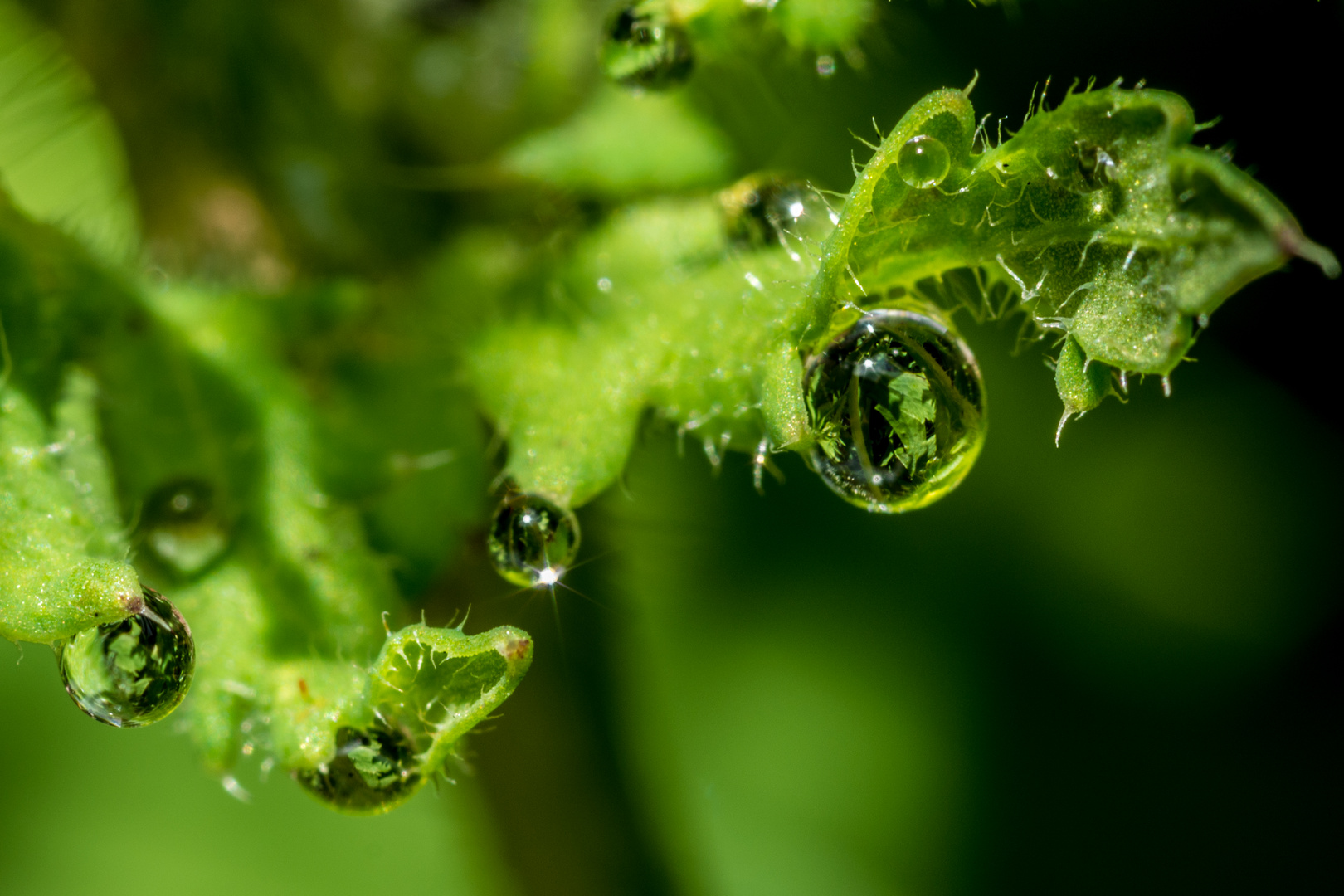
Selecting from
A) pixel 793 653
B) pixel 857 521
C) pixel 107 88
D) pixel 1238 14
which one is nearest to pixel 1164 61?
pixel 1238 14

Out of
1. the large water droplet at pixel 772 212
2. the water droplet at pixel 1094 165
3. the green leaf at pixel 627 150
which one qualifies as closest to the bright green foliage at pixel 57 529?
the green leaf at pixel 627 150

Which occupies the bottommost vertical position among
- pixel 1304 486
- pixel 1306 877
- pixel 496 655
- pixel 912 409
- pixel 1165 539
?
pixel 1306 877

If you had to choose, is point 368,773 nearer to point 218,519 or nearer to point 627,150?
point 218,519

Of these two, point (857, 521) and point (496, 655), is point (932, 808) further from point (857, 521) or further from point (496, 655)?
point (496, 655)

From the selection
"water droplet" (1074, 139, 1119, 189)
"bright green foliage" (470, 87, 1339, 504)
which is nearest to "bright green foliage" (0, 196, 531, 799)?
"bright green foliage" (470, 87, 1339, 504)

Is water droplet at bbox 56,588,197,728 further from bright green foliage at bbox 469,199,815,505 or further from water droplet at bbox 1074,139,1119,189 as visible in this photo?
water droplet at bbox 1074,139,1119,189

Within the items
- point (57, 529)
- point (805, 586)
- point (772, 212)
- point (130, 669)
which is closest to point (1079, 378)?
point (772, 212)

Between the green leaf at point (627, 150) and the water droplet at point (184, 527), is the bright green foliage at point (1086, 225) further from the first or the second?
the water droplet at point (184, 527)
